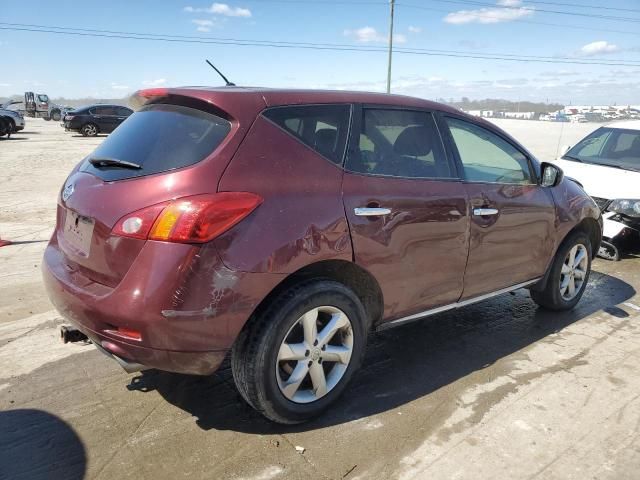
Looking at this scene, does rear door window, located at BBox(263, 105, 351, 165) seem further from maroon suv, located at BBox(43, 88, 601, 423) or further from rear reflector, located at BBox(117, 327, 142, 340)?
rear reflector, located at BBox(117, 327, 142, 340)

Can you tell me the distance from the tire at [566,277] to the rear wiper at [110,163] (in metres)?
3.54

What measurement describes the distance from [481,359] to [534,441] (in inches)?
40.0

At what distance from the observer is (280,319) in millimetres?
2658

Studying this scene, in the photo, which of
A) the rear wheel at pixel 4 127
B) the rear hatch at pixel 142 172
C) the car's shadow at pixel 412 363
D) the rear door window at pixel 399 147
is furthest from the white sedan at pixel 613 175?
the rear wheel at pixel 4 127

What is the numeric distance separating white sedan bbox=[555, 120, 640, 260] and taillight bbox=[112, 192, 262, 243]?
18.0 feet

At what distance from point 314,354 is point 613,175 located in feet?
18.8

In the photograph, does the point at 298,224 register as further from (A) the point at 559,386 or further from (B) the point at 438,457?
(A) the point at 559,386

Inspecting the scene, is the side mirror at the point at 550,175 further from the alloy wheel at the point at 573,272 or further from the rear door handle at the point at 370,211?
the rear door handle at the point at 370,211

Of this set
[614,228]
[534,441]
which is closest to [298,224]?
[534,441]

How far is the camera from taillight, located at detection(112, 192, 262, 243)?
2.40m

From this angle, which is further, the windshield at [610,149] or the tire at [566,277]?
the windshield at [610,149]

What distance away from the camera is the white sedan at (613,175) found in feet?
20.8

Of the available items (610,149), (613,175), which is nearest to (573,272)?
(613,175)

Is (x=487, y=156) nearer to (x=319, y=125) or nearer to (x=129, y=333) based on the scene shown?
(x=319, y=125)
